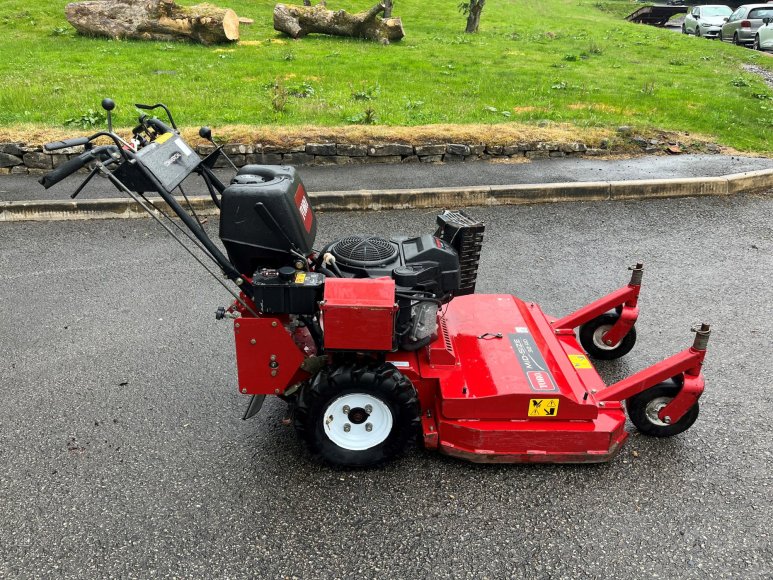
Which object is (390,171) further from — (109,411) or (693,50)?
(693,50)

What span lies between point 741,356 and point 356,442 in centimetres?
298

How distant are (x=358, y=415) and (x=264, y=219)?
1.16 metres

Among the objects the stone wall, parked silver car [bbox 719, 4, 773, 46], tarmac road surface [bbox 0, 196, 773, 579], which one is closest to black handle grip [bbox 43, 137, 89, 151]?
tarmac road surface [bbox 0, 196, 773, 579]

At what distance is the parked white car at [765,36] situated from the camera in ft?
68.5

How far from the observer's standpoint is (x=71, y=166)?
9.40 ft

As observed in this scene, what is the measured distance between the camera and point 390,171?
8242 millimetres

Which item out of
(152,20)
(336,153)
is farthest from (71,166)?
(152,20)

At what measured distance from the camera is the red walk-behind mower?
3.17m

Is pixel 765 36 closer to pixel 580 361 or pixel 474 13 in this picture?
pixel 474 13

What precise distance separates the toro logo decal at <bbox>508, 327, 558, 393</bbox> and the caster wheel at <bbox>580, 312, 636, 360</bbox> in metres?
0.77

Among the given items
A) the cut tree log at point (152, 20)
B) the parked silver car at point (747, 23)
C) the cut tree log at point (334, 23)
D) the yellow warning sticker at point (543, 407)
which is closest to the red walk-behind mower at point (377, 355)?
the yellow warning sticker at point (543, 407)

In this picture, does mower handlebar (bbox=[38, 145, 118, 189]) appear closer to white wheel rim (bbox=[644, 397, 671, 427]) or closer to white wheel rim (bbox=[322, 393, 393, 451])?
white wheel rim (bbox=[322, 393, 393, 451])

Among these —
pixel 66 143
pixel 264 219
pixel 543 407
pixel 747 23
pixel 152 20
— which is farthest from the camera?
pixel 747 23

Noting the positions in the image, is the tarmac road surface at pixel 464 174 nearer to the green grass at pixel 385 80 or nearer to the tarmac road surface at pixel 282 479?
the green grass at pixel 385 80
